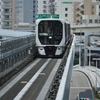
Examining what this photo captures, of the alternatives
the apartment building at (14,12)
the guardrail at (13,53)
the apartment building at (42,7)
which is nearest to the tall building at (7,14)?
the apartment building at (14,12)

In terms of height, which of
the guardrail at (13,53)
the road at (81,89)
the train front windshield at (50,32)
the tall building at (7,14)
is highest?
the tall building at (7,14)

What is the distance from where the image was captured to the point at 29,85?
8.73m

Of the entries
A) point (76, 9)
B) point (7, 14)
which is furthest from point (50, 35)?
point (76, 9)

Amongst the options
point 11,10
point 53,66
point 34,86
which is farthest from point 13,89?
Result: point 11,10

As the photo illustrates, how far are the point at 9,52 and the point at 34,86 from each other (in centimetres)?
238

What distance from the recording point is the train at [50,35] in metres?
14.7

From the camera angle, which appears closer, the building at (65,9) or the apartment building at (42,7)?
the building at (65,9)

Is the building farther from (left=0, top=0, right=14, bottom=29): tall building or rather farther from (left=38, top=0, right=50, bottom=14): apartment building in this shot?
(left=0, top=0, right=14, bottom=29): tall building

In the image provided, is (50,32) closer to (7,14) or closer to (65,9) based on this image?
(7,14)

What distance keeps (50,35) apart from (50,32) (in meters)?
0.14

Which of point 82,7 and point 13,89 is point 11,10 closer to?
point 82,7

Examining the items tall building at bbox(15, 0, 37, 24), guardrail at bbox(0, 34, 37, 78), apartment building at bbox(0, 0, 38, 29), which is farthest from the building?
guardrail at bbox(0, 34, 37, 78)

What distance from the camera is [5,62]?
9.91 meters

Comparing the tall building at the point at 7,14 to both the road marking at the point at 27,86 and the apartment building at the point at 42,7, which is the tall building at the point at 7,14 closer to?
the apartment building at the point at 42,7
